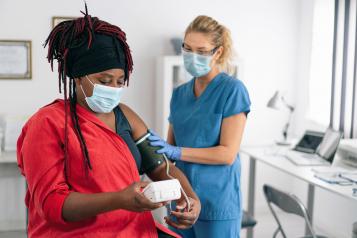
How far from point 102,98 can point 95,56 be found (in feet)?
0.38

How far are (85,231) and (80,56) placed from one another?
16.8 inches

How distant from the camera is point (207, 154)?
1815 millimetres

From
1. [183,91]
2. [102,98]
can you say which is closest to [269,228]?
[183,91]

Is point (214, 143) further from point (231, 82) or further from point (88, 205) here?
point (88, 205)

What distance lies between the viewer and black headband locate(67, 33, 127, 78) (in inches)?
44.5

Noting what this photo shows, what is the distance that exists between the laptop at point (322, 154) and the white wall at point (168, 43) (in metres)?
0.88

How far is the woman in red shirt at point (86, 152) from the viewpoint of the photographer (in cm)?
104

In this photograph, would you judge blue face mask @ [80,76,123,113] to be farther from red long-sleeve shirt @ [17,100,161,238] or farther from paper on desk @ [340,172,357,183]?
paper on desk @ [340,172,357,183]

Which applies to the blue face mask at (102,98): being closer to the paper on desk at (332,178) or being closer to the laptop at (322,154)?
the paper on desk at (332,178)

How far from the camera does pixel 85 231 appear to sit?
3.56ft

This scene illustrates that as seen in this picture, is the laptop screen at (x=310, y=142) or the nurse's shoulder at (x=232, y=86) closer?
the nurse's shoulder at (x=232, y=86)

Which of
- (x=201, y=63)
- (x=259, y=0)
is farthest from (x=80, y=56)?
(x=259, y=0)

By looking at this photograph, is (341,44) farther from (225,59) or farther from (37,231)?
(37,231)

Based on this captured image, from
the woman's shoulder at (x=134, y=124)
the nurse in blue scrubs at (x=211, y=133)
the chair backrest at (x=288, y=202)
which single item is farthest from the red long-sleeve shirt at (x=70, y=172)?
the chair backrest at (x=288, y=202)
